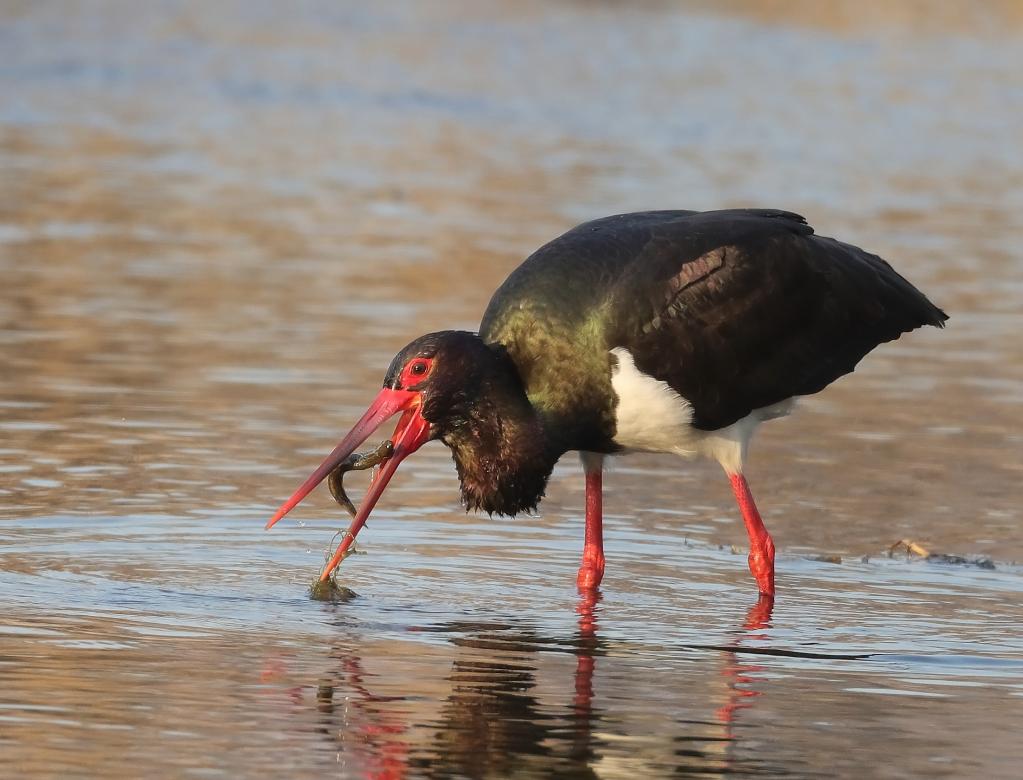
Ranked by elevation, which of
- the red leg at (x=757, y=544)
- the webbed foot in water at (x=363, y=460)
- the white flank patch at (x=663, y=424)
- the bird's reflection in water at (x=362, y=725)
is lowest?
the bird's reflection in water at (x=362, y=725)

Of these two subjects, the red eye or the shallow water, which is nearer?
the shallow water

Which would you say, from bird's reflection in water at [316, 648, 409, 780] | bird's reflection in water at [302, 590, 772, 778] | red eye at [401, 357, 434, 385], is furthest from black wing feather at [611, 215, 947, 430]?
bird's reflection in water at [316, 648, 409, 780]

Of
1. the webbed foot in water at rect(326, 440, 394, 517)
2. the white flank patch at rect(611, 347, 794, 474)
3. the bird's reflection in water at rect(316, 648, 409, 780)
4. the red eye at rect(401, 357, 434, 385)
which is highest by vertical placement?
the red eye at rect(401, 357, 434, 385)

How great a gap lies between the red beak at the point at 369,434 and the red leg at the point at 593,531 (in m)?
0.88

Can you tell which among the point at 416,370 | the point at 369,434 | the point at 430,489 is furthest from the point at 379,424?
the point at 430,489

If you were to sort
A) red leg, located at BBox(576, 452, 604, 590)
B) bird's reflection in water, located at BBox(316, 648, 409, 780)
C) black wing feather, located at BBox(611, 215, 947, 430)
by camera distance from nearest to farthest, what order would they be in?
1. bird's reflection in water, located at BBox(316, 648, 409, 780)
2. black wing feather, located at BBox(611, 215, 947, 430)
3. red leg, located at BBox(576, 452, 604, 590)

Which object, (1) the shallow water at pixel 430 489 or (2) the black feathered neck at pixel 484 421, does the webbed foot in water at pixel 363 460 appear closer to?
(2) the black feathered neck at pixel 484 421

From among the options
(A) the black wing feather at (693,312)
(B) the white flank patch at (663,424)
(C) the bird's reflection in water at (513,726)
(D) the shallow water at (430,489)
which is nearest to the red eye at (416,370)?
(A) the black wing feather at (693,312)

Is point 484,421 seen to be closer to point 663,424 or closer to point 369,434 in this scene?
point 369,434

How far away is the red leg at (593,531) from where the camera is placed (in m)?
8.21

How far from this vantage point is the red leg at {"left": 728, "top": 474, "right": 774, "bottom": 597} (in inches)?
326

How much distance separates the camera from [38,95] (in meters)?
23.5

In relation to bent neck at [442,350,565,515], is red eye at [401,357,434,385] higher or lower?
higher

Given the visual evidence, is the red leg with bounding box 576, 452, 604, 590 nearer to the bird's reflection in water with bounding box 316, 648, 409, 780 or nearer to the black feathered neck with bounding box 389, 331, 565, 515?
the black feathered neck with bounding box 389, 331, 565, 515
